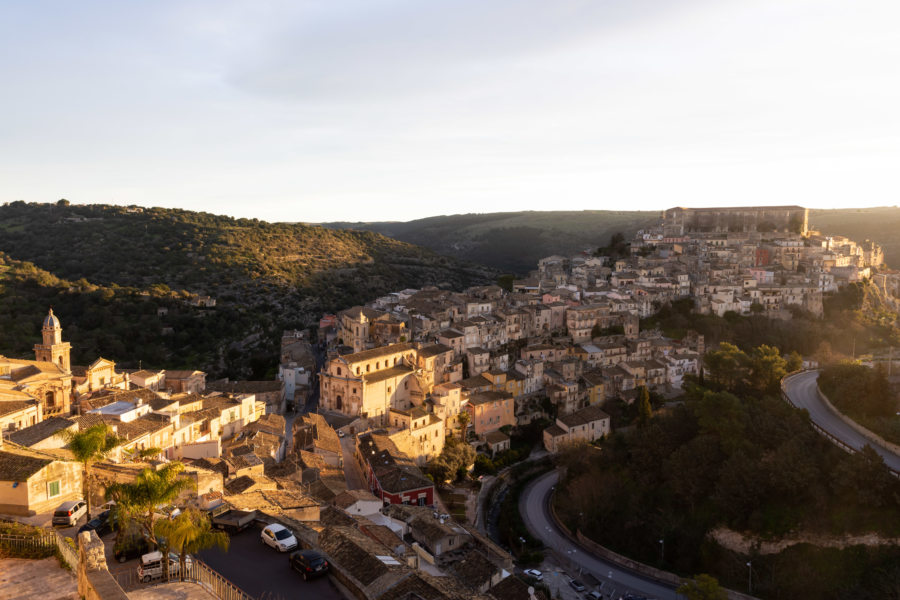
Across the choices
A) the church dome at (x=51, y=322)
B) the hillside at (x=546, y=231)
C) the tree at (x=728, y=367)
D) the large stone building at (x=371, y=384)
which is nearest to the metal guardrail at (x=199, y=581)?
the large stone building at (x=371, y=384)

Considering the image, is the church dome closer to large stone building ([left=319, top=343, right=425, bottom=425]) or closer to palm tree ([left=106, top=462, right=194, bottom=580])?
large stone building ([left=319, top=343, right=425, bottom=425])

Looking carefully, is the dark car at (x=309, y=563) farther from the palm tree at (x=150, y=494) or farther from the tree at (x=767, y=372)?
the tree at (x=767, y=372)

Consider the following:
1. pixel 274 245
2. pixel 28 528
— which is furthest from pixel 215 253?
pixel 28 528

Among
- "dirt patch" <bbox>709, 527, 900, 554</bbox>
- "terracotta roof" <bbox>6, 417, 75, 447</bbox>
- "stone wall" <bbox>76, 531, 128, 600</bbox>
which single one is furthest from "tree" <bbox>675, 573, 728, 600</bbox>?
"terracotta roof" <bbox>6, 417, 75, 447</bbox>

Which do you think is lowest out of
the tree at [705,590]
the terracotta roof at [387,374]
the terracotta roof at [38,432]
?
the tree at [705,590]

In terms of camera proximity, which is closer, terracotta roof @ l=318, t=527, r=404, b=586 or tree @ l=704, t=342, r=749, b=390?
terracotta roof @ l=318, t=527, r=404, b=586

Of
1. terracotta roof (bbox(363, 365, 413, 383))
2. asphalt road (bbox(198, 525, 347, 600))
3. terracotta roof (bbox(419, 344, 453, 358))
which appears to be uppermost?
asphalt road (bbox(198, 525, 347, 600))

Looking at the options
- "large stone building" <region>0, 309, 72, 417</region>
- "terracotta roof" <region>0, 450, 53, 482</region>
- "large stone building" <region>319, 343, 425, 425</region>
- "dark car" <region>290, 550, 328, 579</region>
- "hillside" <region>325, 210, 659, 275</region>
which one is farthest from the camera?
"hillside" <region>325, 210, 659, 275</region>
